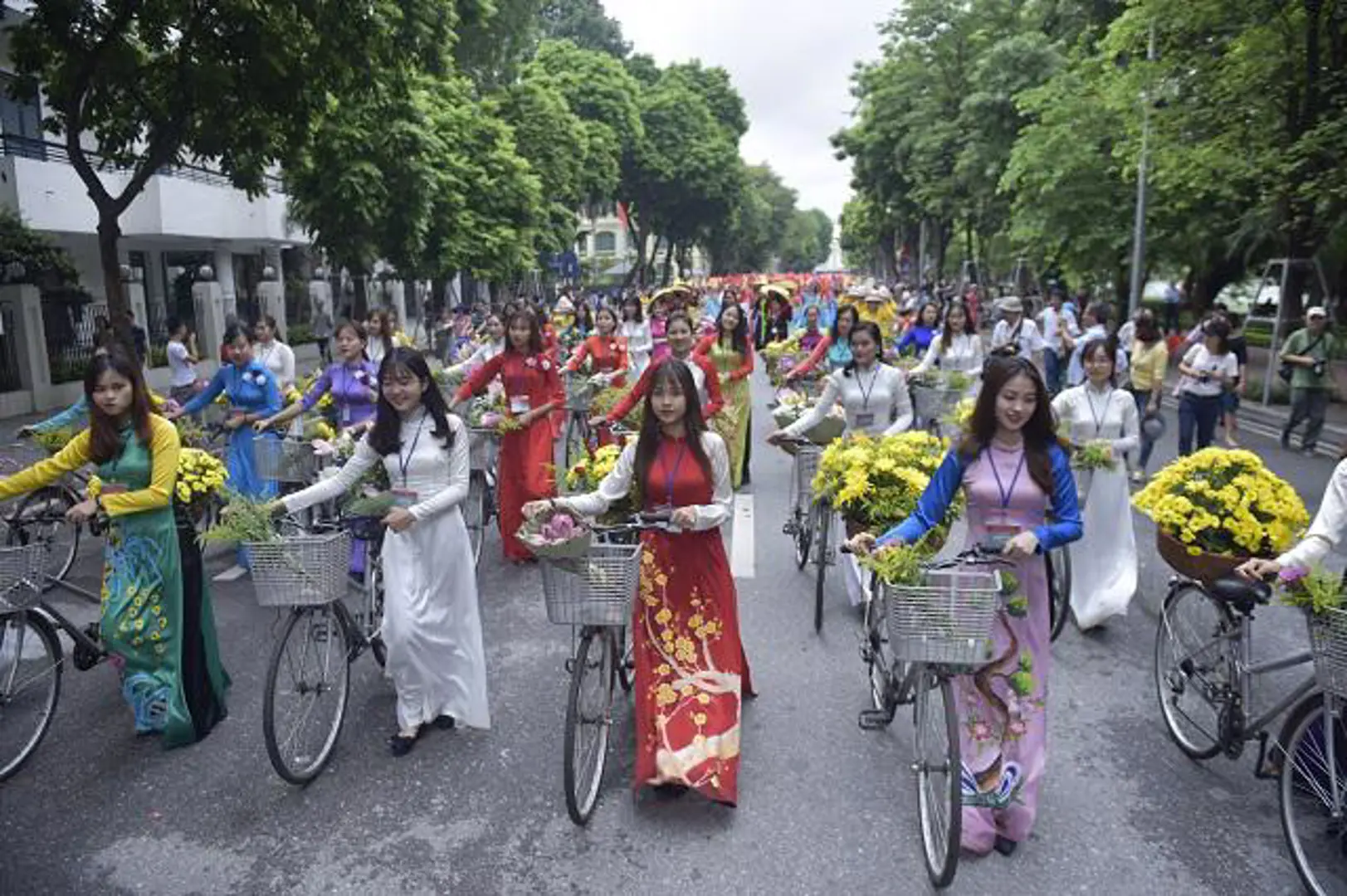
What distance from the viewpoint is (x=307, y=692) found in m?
4.36

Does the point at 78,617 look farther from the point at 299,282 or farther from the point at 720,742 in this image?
the point at 299,282

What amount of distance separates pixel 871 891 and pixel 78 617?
5.37m

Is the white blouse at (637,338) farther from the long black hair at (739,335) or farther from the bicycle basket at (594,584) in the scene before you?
the bicycle basket at (594,584)

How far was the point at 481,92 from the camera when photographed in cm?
3061

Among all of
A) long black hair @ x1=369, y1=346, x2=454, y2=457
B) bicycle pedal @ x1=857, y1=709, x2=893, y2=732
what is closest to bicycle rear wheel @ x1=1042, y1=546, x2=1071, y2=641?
bicycle pedal @ x1=857, y1=709, x2=893, y2=732

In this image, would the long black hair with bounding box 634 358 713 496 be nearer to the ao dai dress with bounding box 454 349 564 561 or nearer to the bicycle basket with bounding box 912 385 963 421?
the ao dai dress with bounding box 454 349 564 561

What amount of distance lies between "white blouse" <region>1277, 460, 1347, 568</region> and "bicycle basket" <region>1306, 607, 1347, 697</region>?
0.28 m

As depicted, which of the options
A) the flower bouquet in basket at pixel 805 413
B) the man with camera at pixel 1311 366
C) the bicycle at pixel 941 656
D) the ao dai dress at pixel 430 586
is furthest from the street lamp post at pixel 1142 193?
the ao dai dress at pixel 430 586

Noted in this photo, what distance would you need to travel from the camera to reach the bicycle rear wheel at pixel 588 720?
147 inches

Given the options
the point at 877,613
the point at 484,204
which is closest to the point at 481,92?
the point at 484,204

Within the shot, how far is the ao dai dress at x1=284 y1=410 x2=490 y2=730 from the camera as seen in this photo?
449 cm

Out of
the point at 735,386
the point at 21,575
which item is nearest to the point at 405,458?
the point at 21,575

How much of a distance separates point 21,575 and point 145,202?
18.7 meters

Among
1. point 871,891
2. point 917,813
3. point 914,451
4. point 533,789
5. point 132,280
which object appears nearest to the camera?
point 871,891
